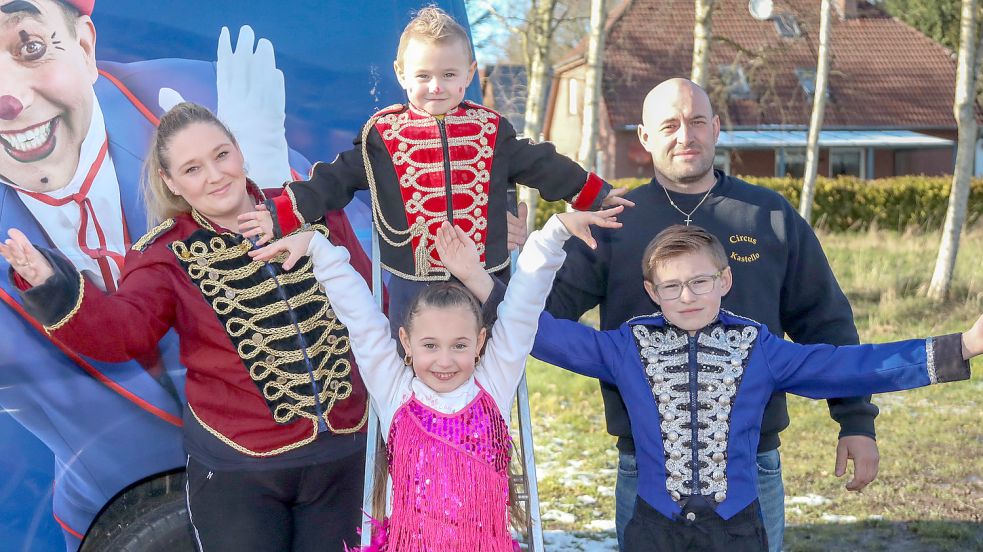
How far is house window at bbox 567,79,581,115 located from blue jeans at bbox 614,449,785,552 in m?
26.5

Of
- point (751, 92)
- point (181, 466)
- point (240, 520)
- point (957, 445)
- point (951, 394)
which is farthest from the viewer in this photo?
point (751, 92)

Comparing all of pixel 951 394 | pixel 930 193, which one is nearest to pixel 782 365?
pixel 951 394

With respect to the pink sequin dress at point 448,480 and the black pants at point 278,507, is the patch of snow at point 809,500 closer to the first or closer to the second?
the pink sequin dress at point 448,480

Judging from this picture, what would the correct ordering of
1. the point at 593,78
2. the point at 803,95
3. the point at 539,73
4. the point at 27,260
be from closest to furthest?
1. the point at 27,260
2. the point at 593,78
3. the point at 539,73
4. the point at 803,95

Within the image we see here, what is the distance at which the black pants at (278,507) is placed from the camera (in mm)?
2359

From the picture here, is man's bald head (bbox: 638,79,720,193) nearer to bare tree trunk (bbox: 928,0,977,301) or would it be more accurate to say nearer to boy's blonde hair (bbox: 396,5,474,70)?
boy's blonde hair (bbox: 396,5,474,70)

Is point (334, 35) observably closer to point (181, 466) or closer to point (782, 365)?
point (181, 466)

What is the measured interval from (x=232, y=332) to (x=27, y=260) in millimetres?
497

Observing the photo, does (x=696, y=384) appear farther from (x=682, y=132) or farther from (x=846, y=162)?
(x=846, y=162)

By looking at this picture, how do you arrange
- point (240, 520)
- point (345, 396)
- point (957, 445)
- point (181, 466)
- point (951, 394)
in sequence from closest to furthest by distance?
point (240, 520), point (345, 396), point (181, 466), point (957, 445), point (951, 394)

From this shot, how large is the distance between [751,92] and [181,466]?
2433cm

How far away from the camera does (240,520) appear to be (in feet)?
7.72

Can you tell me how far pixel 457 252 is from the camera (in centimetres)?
251

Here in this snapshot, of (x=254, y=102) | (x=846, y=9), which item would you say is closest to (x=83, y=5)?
(x=254, y=102)
